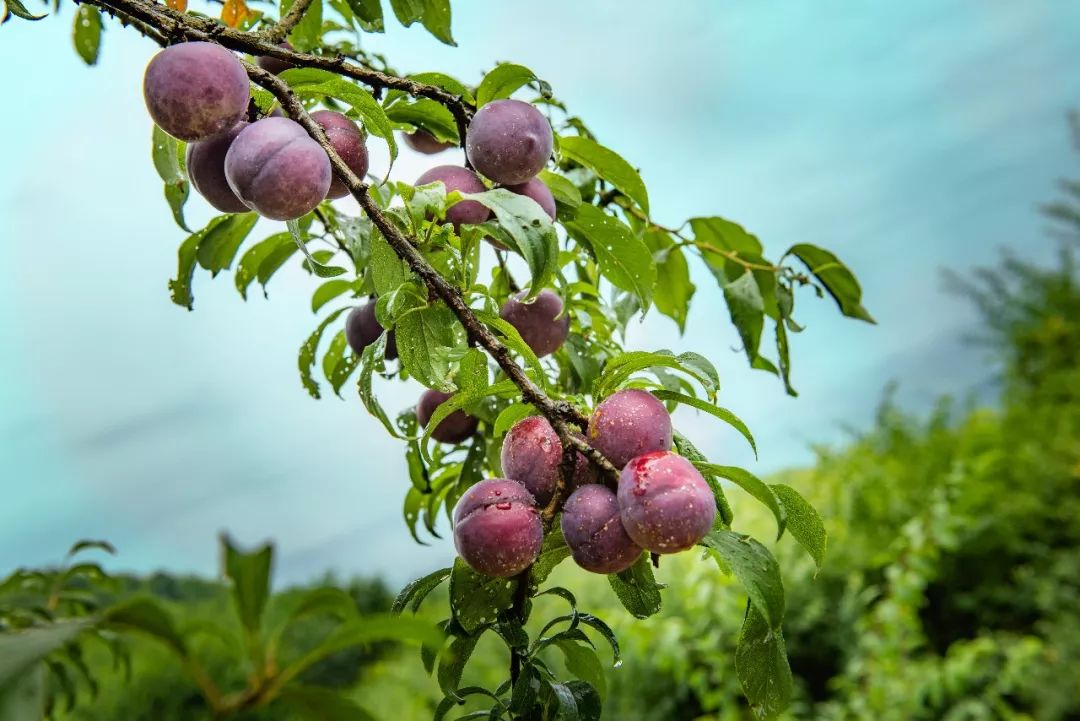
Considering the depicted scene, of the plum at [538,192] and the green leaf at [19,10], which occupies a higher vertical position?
the green leaf at [19,10]

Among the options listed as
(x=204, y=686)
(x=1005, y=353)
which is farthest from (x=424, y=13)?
(x=1005, y=353)

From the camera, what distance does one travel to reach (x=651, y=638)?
2.22 meters

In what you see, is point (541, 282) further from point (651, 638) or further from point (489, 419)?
point (651, 638)

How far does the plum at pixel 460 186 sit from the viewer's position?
0.58m

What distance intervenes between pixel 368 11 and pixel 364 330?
280 mm

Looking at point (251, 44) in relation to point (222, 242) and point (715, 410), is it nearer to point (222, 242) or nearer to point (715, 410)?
point (222, 242)

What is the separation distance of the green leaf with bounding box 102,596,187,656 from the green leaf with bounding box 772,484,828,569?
350 mm

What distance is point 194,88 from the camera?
0.53 meters

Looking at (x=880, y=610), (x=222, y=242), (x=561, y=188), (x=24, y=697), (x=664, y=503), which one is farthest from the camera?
(x=880, y=610)

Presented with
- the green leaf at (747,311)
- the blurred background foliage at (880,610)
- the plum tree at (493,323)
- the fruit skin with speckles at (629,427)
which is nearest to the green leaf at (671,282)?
the green leaf at (747,311)

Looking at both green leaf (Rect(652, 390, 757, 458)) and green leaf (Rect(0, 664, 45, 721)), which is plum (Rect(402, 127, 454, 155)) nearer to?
green leaf (Rect(652, 390, 757, 458))

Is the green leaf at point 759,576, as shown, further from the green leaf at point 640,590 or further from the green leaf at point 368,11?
the green leaf at point 368,11

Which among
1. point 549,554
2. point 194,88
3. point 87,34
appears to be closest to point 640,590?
point 549,554

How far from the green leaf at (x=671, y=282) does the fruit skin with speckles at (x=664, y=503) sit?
0.43 meters
